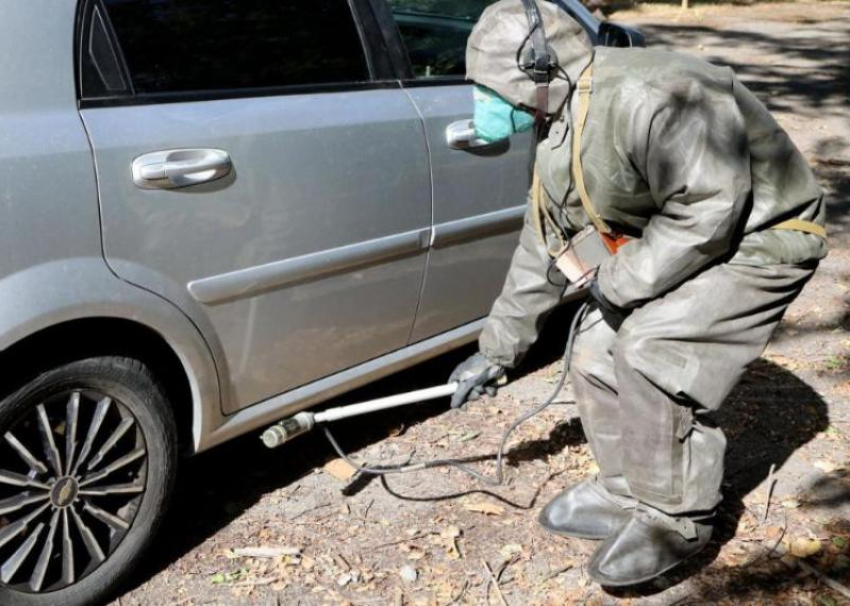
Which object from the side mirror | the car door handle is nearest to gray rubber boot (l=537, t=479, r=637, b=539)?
the car door handle

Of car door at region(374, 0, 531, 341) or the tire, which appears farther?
car door at region(374, 0, 531, 341)

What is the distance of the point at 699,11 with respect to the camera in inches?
567

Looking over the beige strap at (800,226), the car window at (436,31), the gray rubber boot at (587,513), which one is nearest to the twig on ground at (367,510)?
the gray rubber boot at (587,513)

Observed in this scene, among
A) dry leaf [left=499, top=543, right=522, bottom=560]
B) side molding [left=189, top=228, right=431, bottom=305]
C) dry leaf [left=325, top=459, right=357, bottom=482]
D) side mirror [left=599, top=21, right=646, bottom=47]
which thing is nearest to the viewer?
side molding [left=189, top=228, right=431, bottom=305]

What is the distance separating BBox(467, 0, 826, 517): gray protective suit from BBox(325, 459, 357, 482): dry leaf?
108 cm

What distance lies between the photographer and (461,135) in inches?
145

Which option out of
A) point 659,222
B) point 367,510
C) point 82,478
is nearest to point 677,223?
point 659,222

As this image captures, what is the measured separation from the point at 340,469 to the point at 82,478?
1.14 metres

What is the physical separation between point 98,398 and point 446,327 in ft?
4.73

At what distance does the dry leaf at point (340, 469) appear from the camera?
3830mm

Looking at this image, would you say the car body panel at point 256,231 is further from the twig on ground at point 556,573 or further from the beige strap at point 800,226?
the beige strap at point 800,226

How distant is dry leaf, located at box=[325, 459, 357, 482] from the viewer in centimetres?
383

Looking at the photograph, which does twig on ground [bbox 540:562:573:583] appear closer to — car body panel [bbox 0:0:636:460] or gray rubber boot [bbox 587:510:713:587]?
gray rubber boot [bbox 587:510:713:587]

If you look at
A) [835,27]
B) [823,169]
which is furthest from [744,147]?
[835,27]
